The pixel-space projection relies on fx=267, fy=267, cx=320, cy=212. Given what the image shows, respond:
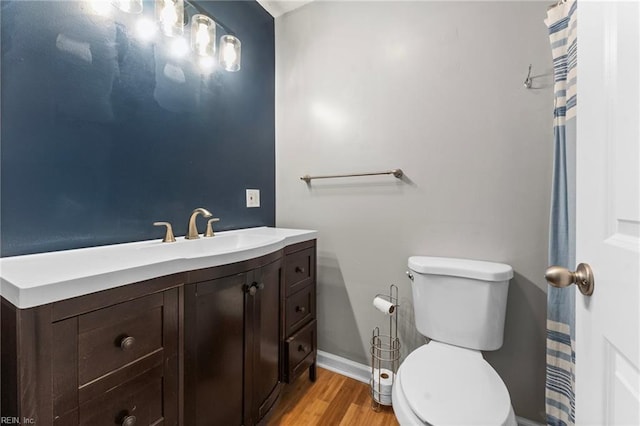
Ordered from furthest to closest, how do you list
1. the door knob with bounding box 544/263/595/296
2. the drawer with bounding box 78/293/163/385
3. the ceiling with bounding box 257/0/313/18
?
the ceiling with bounding box 257/0/313/18, the drawer with bounding box 78/293/163/385, the door knob with bounding box 544/263/595/296

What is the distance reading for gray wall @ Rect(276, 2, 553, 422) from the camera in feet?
4.01

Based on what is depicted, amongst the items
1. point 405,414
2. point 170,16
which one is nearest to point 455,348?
point 405,414

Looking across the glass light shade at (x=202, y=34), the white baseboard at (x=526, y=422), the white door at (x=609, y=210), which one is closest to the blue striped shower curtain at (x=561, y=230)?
the white baseboard at (x=526, y=422)

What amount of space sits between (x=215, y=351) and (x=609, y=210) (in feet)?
3.64

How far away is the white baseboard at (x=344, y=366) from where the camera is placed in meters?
1.63

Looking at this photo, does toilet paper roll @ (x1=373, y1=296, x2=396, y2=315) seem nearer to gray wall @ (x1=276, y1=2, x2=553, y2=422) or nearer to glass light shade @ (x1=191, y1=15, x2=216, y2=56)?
gray wall @ (x1=276, y1=2, x2=553, y2=422)

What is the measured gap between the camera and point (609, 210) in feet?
1.49

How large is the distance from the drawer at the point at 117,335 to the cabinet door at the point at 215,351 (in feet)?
0.35

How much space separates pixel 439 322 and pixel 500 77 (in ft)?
3.89

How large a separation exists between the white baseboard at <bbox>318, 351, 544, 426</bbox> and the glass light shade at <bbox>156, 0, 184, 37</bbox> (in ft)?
6.49

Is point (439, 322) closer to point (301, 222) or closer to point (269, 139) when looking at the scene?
point (301, 222)

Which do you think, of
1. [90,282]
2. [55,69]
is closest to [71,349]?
[90,282]

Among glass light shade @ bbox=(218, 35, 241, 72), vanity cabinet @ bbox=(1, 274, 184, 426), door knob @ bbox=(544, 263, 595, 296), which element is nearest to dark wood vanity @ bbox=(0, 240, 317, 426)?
vanity cabinet @ bbox=(1, 274, 184, 426)

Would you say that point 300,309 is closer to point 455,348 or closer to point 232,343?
point 232,343
